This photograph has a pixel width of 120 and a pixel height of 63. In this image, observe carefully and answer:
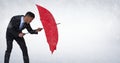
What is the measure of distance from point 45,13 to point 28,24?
58.9 inches

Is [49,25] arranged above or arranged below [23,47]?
above

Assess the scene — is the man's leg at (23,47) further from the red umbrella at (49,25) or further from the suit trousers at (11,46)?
the red umbrella at (49,25)

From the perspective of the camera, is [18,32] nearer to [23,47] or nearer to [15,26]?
[15,26]

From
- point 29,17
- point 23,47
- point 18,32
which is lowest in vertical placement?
point 23,47

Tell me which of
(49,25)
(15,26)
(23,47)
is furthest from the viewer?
(49,25)

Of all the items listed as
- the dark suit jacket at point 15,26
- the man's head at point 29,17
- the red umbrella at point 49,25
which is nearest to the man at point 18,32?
the dark suit jacket at point 15,26

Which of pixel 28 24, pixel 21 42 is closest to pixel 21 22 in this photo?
pixel 28 24

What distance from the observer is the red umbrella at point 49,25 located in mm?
11594

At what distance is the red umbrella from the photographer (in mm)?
11594

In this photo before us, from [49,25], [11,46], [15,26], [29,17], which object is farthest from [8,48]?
[49,25]

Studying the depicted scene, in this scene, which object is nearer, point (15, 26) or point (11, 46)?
point (15, 26)

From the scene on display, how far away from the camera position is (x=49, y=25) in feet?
38.9

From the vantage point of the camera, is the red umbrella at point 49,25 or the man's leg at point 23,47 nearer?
the man's leg at point 23,47

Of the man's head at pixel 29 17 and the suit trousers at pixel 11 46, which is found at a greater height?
the man's head at pixel 29 17
